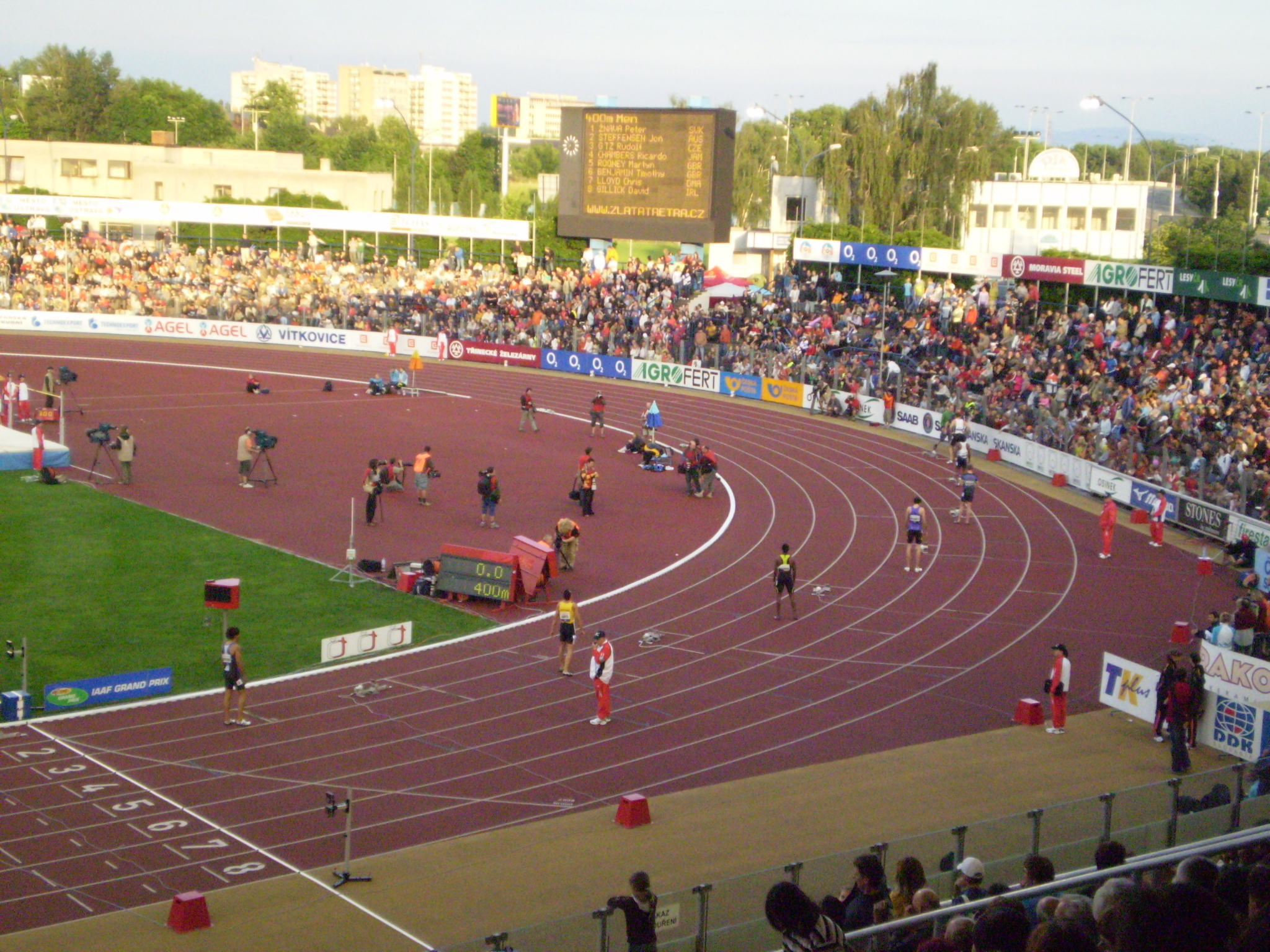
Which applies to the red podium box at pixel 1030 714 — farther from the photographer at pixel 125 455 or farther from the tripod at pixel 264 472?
the photographer at pixel 125 455

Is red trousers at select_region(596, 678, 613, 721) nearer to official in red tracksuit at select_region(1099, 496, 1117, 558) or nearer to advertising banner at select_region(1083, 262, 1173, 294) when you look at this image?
official in red tracksuit at select_region(1099, 496, 1117, 558)

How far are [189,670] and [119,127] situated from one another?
114999 millimetres

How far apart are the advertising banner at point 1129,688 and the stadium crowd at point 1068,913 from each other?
976 cm

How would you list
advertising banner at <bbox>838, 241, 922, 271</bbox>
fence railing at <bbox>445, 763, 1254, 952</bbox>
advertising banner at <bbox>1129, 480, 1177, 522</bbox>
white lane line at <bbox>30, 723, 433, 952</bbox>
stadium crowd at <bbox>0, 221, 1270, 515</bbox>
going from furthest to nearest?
advertising banner at <bbox>838, 241, 922, 271</bbox> → stadium crowd at <bbox>0, 221, 1270, 515</bbox> → advertising banner at <bbox>1129, 480, 1177, 522</bbox> → white lane line at <bbox>30, 723, 433, 952</bbox> → fence railing at <bbox>445, 763, 1254, 952</bbox>

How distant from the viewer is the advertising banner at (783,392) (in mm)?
47781

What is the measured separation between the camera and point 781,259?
71.6m

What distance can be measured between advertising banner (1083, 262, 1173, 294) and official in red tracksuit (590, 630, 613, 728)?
2967 cm

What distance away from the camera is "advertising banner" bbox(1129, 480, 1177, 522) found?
30.5 metres

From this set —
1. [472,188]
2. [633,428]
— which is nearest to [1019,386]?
[633,428]

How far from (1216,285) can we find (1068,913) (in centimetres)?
3744

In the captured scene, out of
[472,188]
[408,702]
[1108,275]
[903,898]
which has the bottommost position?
[408,702]

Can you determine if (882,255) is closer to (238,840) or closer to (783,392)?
(783,392)

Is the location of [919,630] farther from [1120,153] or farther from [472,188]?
[1120,153]

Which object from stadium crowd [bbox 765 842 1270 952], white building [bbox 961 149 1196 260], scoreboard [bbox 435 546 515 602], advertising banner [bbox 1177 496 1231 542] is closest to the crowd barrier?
advertising banner [bbox 1177 496 1231 542]
